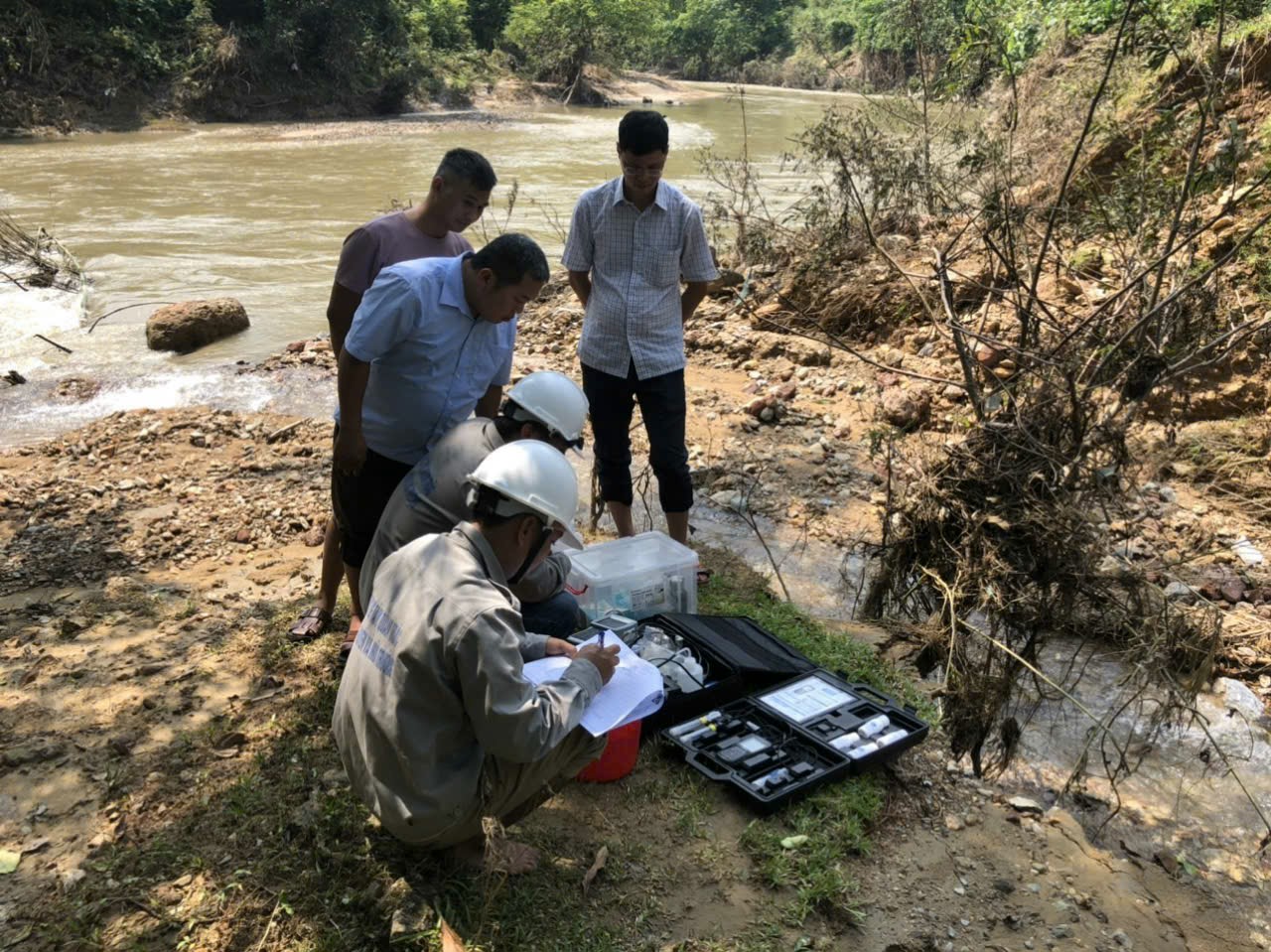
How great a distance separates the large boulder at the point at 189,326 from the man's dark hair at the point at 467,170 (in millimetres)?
5655

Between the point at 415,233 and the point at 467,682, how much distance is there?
68.9 inches

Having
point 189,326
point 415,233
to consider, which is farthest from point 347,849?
point 189,326

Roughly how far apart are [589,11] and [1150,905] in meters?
33.3

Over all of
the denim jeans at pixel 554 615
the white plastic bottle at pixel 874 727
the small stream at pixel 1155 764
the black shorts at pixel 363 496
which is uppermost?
the black shorts at pixel 363 496

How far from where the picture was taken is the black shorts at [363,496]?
296cm

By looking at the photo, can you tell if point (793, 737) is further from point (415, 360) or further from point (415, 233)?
point (415, 233)

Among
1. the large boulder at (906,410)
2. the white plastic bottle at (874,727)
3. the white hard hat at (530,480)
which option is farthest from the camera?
the large boulder at (906,410)

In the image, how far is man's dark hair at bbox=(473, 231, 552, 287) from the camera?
2.66m

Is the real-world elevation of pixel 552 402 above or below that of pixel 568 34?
below

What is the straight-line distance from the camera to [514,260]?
266 cm

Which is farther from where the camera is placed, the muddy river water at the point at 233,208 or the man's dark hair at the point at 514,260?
the muddy river water at the point at 233,208

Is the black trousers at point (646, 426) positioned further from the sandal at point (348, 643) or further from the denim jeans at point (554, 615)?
the sandal at point (348, 643)

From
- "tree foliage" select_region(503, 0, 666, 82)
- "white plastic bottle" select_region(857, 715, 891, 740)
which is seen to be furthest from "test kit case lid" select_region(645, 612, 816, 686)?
"tree foliage" select_region(503, 0, 666, 82)

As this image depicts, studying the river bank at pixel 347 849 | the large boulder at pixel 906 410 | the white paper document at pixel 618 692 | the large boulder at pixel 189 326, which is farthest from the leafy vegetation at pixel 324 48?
the white paper document at pixel 618 692
